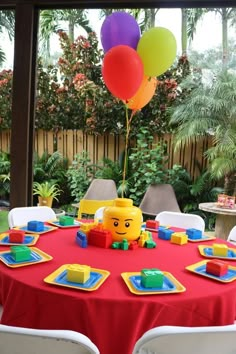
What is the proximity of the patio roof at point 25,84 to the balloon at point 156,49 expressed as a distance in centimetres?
121

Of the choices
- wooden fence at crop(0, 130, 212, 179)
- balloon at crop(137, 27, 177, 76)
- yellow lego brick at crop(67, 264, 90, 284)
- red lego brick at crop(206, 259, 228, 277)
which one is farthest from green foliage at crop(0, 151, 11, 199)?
red lego brick at crop(206, 259, 228, 277)

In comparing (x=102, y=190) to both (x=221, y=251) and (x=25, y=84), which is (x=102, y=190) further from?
(x=221, y=251)

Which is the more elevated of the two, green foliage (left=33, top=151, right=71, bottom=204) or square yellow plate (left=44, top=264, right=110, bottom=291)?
green foliage (left=33, top=151, right=71, bottom=204)

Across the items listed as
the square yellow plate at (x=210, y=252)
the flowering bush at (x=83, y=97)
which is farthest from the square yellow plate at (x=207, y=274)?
the flowering bush at (x=83, y=97)

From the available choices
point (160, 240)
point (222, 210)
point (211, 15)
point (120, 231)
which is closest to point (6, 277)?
point (120, 231)

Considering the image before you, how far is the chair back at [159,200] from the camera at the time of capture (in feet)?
12.2

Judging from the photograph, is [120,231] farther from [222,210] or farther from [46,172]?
[46,172]

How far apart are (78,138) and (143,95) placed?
8.98ft

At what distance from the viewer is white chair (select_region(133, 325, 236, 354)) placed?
904mm

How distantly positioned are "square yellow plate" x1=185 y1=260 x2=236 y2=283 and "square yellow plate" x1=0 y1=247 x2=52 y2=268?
615 millimetres

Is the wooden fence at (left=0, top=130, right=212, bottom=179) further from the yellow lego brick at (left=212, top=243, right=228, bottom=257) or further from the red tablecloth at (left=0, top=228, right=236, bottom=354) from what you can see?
the red tablecloth at (left=0, top=228, right=236, bottom=354)

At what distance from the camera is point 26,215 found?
2.35m

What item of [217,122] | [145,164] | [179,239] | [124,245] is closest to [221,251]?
[179,239]

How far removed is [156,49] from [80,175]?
293 centimetres
